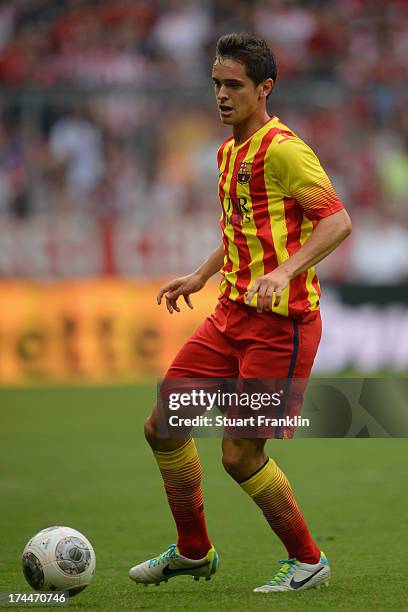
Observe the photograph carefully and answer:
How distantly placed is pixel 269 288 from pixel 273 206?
0.53 metres

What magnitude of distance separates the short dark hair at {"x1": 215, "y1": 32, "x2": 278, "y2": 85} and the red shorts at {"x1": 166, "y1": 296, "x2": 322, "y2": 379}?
97 centimetres

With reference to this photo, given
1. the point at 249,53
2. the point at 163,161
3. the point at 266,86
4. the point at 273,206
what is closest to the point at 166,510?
the point at 273,206

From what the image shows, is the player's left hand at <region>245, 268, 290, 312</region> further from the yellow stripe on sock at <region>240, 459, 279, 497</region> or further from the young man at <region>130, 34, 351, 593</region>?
the yellow stripe on sock at <region>240, 459, 279, 497</region>

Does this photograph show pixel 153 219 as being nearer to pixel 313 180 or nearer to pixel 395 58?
pixel 395 58

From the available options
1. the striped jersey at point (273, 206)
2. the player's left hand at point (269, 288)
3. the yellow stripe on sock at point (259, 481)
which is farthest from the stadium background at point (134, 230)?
the player's left hand at point (269, 288)

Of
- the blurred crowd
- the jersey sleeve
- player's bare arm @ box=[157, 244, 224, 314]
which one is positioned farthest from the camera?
the blurred crowd

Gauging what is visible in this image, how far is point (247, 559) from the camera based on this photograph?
6.11 m

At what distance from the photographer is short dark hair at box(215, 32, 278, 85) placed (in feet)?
16.7

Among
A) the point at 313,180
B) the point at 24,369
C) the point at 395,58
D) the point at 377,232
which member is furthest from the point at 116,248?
the point at 313,180

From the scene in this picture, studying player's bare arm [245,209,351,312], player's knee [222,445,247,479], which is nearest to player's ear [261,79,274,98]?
player's bare arm [245,209,351,312]

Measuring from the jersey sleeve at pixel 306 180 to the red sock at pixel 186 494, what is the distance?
46.6 inches

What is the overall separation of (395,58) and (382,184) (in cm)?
275

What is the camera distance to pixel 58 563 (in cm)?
505

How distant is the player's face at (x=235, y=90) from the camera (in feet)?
16.8
